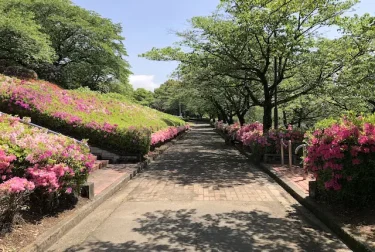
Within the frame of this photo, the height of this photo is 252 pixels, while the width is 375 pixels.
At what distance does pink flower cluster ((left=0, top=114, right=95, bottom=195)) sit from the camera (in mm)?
4465

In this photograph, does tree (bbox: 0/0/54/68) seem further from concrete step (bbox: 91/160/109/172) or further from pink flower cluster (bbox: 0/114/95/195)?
pink flower cluster (bbox: 0/114/95/195)

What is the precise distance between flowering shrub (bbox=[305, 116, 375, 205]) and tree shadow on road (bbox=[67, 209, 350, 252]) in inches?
32.4

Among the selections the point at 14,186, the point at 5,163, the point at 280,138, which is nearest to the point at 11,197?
the point at 14,186

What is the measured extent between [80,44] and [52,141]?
22.8m

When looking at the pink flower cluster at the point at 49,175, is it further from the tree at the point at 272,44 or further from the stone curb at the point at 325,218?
the tree at the point at 272,44

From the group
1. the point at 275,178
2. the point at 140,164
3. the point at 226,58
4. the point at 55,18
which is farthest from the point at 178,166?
the point at 55,18

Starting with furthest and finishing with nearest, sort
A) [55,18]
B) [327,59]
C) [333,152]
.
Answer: [55,18], [327,59], [333,152]

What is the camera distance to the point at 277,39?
38.2 ft

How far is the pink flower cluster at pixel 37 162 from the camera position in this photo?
446cm

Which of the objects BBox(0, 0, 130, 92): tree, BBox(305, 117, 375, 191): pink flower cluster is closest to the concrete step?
BBox(305, 117, 375, 191): pink flower cluster

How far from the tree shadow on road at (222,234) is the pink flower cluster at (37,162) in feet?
3.62

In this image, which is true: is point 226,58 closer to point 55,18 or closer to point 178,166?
point 178,166

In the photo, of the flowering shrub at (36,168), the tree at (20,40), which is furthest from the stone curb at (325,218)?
the tree at (20,40)

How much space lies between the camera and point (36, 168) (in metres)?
4.75
